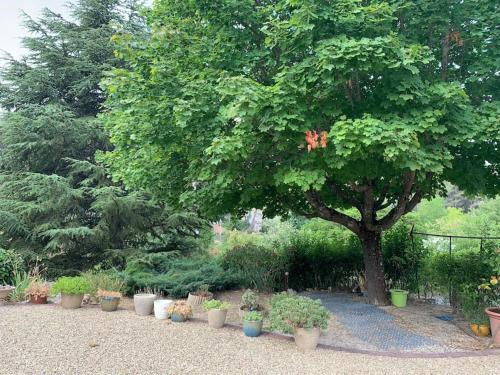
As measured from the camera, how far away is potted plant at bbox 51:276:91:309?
6207 mm

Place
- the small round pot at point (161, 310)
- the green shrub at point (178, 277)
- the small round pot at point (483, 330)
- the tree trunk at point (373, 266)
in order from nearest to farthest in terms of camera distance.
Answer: the small round pot at point (483, 330), the small round pot at point (161, 310), the tree trunk at point (373, 266), the green shrub at point (178, 277)

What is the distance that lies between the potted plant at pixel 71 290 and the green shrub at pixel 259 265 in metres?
3.15

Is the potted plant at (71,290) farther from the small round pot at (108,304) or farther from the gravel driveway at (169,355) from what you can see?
the gravel driveway at (169,355)

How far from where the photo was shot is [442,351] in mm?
Answer: 4742

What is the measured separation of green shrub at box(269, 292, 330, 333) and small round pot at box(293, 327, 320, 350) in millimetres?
50

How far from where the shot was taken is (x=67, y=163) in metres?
10.7

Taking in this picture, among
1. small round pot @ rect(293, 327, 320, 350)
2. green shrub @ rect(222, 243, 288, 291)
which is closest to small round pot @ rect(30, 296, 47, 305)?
green shrub @ rect(222, 243, 288, 291)

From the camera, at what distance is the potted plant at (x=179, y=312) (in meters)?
5.63

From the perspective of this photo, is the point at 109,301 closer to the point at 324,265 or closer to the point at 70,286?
the point at 70,286

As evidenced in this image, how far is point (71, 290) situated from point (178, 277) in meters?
2.06

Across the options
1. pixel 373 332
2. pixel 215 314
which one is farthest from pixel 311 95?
pixel 373 332

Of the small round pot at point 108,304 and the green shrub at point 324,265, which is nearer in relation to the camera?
the small round pot at point 108,304

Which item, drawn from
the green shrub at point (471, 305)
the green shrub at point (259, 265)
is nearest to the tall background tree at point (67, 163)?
the green shrub at point (259, 265)

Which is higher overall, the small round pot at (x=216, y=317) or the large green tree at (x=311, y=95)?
the large green tree at (x=311, y=95)
